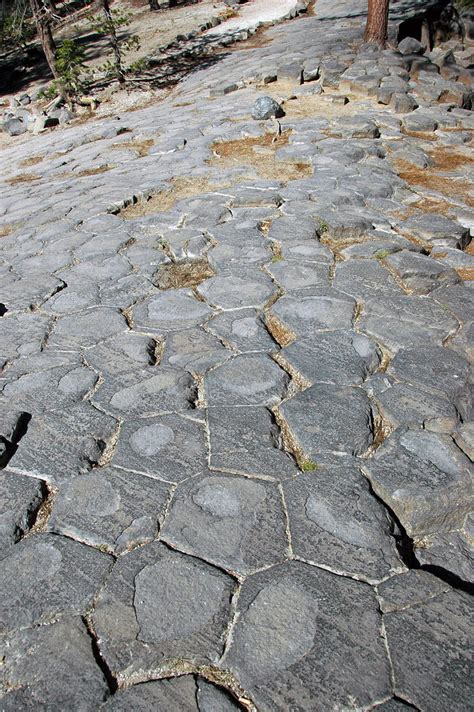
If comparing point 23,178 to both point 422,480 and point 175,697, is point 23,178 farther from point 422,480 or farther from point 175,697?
point 175,697

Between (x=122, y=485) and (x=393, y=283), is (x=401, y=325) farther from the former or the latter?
(x=122, y=485)

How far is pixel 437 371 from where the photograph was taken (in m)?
2.61

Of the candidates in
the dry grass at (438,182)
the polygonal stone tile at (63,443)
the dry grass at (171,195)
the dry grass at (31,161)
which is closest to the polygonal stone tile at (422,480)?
the polygonal stone tile at (63,443)

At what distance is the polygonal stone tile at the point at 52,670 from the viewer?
149 centimetres

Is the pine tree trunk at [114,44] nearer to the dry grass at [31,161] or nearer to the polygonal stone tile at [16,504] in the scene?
the dry grass at [31,161]

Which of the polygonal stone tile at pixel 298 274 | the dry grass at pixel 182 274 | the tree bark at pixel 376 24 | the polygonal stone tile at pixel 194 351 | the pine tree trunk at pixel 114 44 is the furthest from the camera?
the pine tree trunk at pixel 114 44

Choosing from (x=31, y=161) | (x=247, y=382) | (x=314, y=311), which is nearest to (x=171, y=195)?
(x=314, y=311)

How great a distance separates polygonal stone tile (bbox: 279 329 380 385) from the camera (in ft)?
8.66

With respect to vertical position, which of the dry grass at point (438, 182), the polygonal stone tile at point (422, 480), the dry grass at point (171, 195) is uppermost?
the dry grass at point (171, 195)

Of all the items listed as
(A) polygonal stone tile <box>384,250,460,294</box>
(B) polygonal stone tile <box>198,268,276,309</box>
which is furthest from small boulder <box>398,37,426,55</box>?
(B) polygonal stone tile <box>198,268,276,309</box>

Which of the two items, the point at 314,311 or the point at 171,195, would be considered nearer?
the point at 314,311

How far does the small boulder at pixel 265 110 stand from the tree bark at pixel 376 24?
176 inches

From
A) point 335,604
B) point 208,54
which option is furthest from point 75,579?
point 208,54

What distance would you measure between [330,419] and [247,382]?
0.45m
